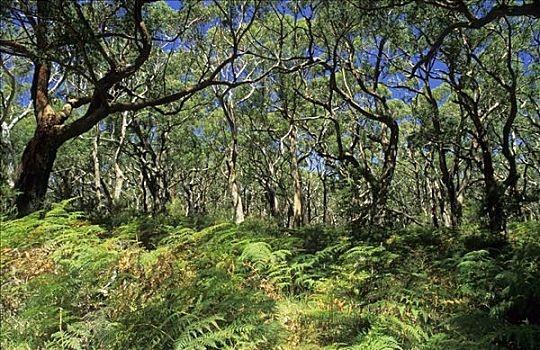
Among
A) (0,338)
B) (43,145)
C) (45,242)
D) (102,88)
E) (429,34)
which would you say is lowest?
(0,338)

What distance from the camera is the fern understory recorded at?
3.08 metres

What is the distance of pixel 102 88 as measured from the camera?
345 inches

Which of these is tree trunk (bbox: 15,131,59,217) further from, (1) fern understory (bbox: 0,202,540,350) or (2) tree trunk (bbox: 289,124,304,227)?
(2) tree trunk (bbox: 289,124,304,227)

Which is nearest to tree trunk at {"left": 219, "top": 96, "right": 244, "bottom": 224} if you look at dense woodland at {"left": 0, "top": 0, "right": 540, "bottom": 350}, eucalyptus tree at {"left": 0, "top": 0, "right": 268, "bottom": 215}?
dense woodland at {"left": 0, "top": 0, "right": 540, "bottom": 350}

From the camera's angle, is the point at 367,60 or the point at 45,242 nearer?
the point at 45,242

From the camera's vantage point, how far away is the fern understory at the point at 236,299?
121 inches

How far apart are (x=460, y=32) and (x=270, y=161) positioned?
1826 cm

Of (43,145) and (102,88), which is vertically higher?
(102,88)

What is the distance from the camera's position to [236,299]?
3.34 meters

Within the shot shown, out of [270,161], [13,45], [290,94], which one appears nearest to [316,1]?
[290,94]

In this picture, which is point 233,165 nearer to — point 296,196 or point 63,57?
point 296,196

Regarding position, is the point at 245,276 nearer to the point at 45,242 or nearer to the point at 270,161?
the point at 45,242

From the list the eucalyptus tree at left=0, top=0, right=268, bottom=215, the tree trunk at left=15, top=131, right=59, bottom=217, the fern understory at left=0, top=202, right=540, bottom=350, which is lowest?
the fern understory at left=0, top=202, right=540, bottom=350

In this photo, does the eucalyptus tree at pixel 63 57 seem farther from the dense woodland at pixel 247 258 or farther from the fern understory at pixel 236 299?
the fern understory at pixel 236 299
